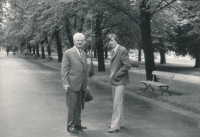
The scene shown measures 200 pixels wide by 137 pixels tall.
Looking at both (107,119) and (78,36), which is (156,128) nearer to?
(107,119)

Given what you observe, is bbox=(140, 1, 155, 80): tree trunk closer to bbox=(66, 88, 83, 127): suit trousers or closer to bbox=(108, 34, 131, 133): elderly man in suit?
bbox=(108, 34, 131, 133): elderly man in suit

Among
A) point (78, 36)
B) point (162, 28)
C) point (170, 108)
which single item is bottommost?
point (170, 108)

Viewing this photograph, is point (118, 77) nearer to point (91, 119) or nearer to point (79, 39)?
point (79, 39)

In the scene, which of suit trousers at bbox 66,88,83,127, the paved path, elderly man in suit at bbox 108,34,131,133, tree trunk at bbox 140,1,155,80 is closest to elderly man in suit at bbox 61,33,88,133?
suit trousers at bbox 66,88,83,127

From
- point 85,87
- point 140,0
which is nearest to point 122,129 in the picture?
point 85,87

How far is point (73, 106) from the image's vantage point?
6102 mm

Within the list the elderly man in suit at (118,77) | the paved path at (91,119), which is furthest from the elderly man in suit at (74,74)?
the elderly man in suit at (118,77)

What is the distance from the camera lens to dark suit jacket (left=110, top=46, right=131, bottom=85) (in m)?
6.26

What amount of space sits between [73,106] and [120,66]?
4.27ft

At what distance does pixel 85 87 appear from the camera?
6246 mm

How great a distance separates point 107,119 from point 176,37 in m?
23.9

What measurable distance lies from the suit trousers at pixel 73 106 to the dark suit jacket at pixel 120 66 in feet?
2.56

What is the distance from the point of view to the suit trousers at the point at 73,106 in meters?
6.09

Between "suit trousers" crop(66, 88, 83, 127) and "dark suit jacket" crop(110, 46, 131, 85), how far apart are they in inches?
30.7
